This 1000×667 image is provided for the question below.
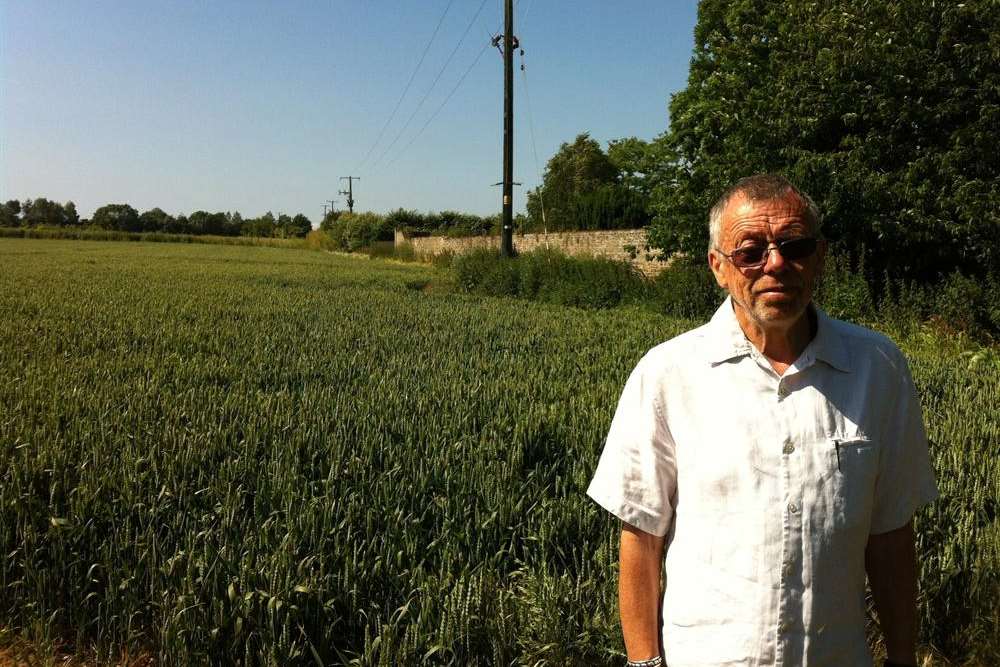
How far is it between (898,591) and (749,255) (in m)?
0.82

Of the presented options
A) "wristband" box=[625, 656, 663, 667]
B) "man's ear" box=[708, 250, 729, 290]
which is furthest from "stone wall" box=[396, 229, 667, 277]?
"wristband" box=[625, 656, 663, 667]

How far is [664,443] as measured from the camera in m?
1.61

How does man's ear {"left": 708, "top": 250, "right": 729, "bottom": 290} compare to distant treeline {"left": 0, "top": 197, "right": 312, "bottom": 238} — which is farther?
distant treeline {"left": 0, "top": 197, "right": 312, "bottom": 238}

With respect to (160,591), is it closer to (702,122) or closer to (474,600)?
(474,600)

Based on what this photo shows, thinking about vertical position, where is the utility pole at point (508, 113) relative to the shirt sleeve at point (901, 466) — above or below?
above

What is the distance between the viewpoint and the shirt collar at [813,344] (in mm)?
1536

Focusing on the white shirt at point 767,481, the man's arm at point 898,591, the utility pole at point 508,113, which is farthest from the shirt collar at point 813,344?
the utility pole at point 508,113

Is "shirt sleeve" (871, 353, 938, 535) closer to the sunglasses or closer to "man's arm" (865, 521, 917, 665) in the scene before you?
"man's arm" (865, 521, 917, 665)

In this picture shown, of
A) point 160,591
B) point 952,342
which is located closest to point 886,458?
point 160,591

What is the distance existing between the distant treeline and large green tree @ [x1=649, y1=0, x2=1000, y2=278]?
9554 cm

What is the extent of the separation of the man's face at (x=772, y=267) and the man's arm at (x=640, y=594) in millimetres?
572

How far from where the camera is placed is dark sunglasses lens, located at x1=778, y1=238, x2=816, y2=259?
156 centimetres

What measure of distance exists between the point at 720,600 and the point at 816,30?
13145mm

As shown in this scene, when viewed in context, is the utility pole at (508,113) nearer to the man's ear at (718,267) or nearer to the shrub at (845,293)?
the shrub at (845,293)
